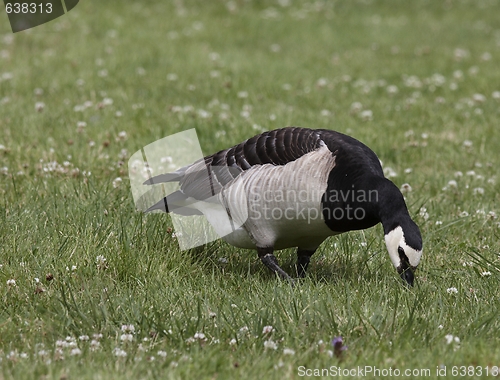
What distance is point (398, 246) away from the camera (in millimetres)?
4691

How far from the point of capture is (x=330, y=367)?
3789 mm

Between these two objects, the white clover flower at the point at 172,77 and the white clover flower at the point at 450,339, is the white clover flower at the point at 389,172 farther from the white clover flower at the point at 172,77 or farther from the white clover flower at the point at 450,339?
the white clover flower at the point at 172,77

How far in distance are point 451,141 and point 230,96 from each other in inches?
135

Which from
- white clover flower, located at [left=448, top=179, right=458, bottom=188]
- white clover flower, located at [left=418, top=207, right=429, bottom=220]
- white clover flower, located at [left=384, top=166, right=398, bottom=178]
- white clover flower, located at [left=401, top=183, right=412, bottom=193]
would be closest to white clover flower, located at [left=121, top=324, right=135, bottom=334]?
white clover flower, located at [left=418, top=207, right=429, bottom=220]

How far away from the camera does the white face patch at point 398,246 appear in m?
4.63

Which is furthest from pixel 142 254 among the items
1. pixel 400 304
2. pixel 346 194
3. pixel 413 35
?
pixel 413 35

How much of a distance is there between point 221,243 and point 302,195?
4.12 feet

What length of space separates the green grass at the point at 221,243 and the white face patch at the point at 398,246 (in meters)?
0.23

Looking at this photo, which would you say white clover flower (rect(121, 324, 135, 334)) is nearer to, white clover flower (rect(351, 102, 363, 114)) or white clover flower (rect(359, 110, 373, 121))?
white clover flower (rect(359, 110, 373, 121))

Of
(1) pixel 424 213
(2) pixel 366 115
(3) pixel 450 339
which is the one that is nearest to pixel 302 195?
(3) pixel 450 339

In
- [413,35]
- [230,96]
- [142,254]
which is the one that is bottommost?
[413,35]

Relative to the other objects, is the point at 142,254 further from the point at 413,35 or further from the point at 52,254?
the point at 413,35

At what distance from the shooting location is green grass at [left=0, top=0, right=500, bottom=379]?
13.3ft

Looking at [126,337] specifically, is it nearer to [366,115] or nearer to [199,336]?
[199,336]
